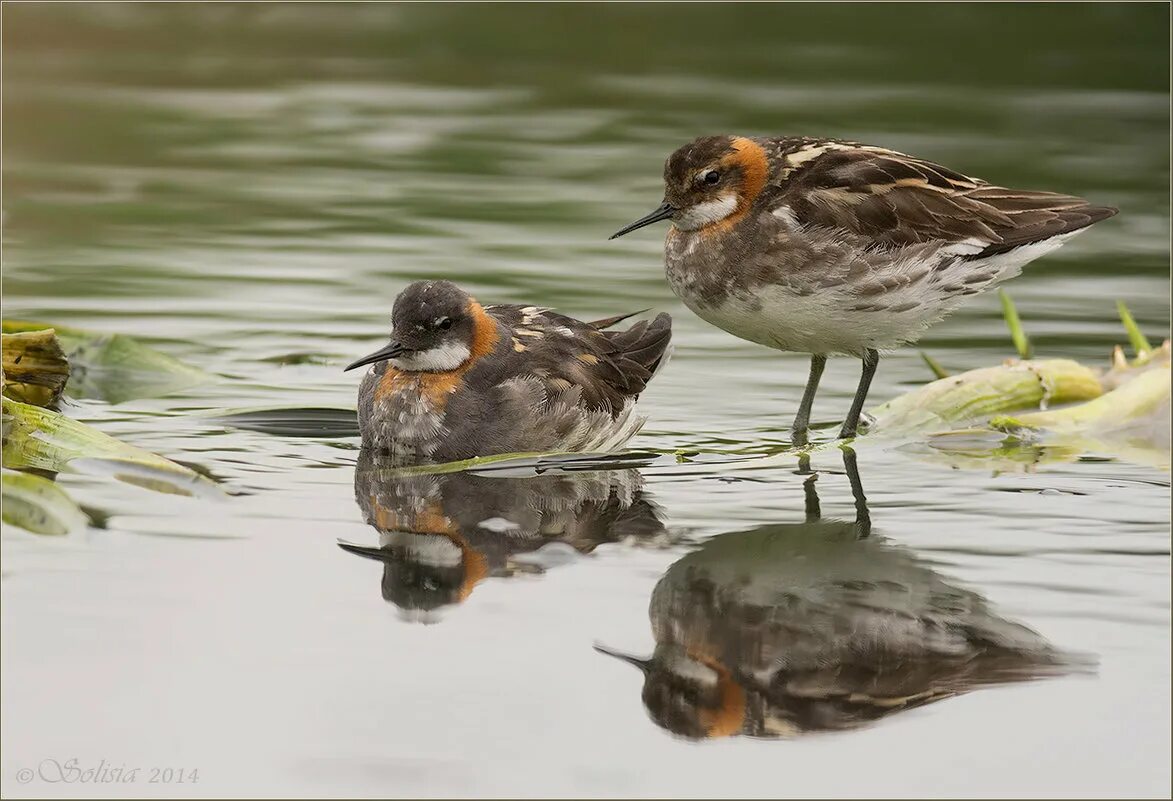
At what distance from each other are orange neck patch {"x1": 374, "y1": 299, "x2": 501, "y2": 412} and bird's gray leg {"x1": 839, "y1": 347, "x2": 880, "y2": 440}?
231cm

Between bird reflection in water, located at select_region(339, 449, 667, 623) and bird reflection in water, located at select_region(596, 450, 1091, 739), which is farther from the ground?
bird reflection in water, located at select_region(596, 450, 1091, 739)

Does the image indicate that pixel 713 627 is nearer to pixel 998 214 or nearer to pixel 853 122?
pixel 998 214

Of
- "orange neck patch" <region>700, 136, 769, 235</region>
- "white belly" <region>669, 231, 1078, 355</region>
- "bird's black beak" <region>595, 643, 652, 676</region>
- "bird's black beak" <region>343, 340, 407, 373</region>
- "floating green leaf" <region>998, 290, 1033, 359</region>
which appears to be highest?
"orange neck patch" <region>700, 136, 769, 235</region>

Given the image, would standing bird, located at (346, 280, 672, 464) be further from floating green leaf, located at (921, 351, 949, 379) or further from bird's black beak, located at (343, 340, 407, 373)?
floating green leaf, located at (921, 351, 949, 379)

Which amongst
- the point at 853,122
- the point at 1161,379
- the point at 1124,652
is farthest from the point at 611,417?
the point at 853,122

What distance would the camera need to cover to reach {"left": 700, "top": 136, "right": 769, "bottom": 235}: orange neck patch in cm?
1177

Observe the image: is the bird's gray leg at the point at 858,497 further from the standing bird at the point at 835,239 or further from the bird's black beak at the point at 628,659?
the bird's black beak at the point at 628,659

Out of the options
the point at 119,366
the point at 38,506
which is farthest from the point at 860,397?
the point at 38,506

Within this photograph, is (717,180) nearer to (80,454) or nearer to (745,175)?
(745,175)

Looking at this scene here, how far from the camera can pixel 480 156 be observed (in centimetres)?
2161

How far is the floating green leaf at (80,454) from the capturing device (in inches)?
384

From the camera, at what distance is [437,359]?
1135cm

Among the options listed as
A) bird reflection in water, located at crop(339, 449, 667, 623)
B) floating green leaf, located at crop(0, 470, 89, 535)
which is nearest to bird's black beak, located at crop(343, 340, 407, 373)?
bird reflection in water, located at crop(339, 449, 667, 623)

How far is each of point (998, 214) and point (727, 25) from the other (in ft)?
69.2
